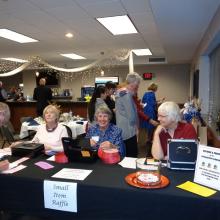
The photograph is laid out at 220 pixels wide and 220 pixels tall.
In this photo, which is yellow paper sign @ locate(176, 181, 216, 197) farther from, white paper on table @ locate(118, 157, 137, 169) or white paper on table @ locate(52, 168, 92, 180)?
white paper on table @ locate(52, 168, 92, 180)

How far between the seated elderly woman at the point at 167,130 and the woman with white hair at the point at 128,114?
987 mm

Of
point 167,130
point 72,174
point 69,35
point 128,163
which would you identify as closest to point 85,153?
point 72,174

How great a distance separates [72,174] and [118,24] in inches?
130

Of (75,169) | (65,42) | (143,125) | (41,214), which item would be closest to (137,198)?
(75,169)

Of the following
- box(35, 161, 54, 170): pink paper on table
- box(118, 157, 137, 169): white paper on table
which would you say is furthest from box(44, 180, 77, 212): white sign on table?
box(118, 157, 137, 169): white paper on table

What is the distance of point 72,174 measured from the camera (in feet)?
5.69

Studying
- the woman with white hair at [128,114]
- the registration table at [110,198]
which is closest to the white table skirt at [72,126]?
the woman with white hair at [128,114]

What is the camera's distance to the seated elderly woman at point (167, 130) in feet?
6.97

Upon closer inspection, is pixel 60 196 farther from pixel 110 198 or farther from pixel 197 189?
pixel 197 189

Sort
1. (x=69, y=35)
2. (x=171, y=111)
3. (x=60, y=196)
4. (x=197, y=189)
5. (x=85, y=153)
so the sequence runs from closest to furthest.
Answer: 1. (x=197, y=189)
2. (x=60, y=196)
3. (x=85, y=153)
4. (x=171, y=111)
5. (x=69, y=35)

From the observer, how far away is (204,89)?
5.40 meters

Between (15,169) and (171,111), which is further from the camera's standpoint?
(171,111)

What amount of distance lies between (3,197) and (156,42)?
17.3 ft

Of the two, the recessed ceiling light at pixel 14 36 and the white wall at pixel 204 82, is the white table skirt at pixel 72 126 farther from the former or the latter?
the white wall at pixel 204 82
